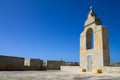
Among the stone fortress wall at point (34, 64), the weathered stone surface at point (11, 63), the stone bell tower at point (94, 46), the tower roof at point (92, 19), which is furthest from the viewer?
the stone fortress wall at point (34, 64)

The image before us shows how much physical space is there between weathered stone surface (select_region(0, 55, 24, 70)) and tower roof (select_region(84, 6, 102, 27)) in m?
10.1

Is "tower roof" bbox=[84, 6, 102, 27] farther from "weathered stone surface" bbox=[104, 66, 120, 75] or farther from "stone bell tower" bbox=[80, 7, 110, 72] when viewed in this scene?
"weathered stone surface" bbox=[104, 66, 120, 75]

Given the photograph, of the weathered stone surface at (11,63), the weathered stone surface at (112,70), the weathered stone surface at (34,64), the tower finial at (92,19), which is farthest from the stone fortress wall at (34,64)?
the weathered stone surface at (112,70)

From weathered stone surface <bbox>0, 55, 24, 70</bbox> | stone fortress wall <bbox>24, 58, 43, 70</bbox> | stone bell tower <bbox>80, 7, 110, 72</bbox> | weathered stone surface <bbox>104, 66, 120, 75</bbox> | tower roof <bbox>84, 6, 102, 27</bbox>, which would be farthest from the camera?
stone fortress wall <bbox>24, 58, 43, 70</bbox>

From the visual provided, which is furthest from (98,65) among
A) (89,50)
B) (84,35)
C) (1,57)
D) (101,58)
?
(1,57)

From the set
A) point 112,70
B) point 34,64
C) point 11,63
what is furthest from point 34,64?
point 112,70

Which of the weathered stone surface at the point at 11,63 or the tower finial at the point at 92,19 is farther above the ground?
the tower finial at the point at 92,19

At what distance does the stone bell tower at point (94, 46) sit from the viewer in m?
17.1

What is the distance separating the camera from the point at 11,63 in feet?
Answer: 75.5

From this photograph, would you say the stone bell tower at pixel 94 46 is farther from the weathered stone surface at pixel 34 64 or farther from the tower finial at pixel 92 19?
the weathered stone surface at pixel 34 64

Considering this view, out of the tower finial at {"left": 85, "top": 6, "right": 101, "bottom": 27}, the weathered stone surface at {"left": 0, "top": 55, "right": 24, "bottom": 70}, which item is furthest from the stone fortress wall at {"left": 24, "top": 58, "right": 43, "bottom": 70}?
the tower finial at {"left": 85, "top": 6, "right": 101, "bottom": 27}

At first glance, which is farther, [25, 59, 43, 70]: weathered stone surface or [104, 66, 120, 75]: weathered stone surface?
[25, 59, 43, 70]: weathered stone surface

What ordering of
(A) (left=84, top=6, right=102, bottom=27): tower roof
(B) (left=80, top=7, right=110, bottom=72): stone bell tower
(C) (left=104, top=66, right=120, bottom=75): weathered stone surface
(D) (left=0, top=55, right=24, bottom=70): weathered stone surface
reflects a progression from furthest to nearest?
(D) (left=0, top=55, right=24, bottom=70): weathered stone surface → (A) (left=84, top=6, right=102, bottom=27): tower roof → (B) (left=80, top=7, right=110, bottom=72): stone bell tower → (C) (left=104, top=66, right=120, bottom=75): weathered stone surface

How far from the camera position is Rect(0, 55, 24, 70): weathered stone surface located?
2216cm
